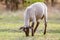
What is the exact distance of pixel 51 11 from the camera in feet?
120

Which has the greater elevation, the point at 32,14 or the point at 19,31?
the point at 32,14

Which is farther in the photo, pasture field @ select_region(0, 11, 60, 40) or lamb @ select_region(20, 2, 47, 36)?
lamb @ select_region(20, 2, 47, 36)

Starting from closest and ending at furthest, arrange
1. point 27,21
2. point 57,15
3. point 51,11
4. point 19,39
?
1. point 19,39
2. point 27,21
3. point 57,15
4. point 51,11

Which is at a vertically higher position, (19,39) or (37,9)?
(37,9)

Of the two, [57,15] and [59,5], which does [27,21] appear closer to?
[57,15]

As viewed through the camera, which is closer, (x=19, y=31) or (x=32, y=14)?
(x=32, y=14)

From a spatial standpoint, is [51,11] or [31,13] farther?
[51,11]

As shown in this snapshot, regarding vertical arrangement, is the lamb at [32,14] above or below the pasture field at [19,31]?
above

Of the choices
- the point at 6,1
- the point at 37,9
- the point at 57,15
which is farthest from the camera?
the point at 6,1

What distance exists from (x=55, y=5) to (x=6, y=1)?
6.56 m

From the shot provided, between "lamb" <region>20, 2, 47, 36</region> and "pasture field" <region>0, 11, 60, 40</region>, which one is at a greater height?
"lamb" <region>20, 2, 47, 36</region>

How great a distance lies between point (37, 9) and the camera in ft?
52.1

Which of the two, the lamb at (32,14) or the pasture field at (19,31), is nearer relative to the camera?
the pasture field at (19,31)

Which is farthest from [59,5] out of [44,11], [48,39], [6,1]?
[48,39]
